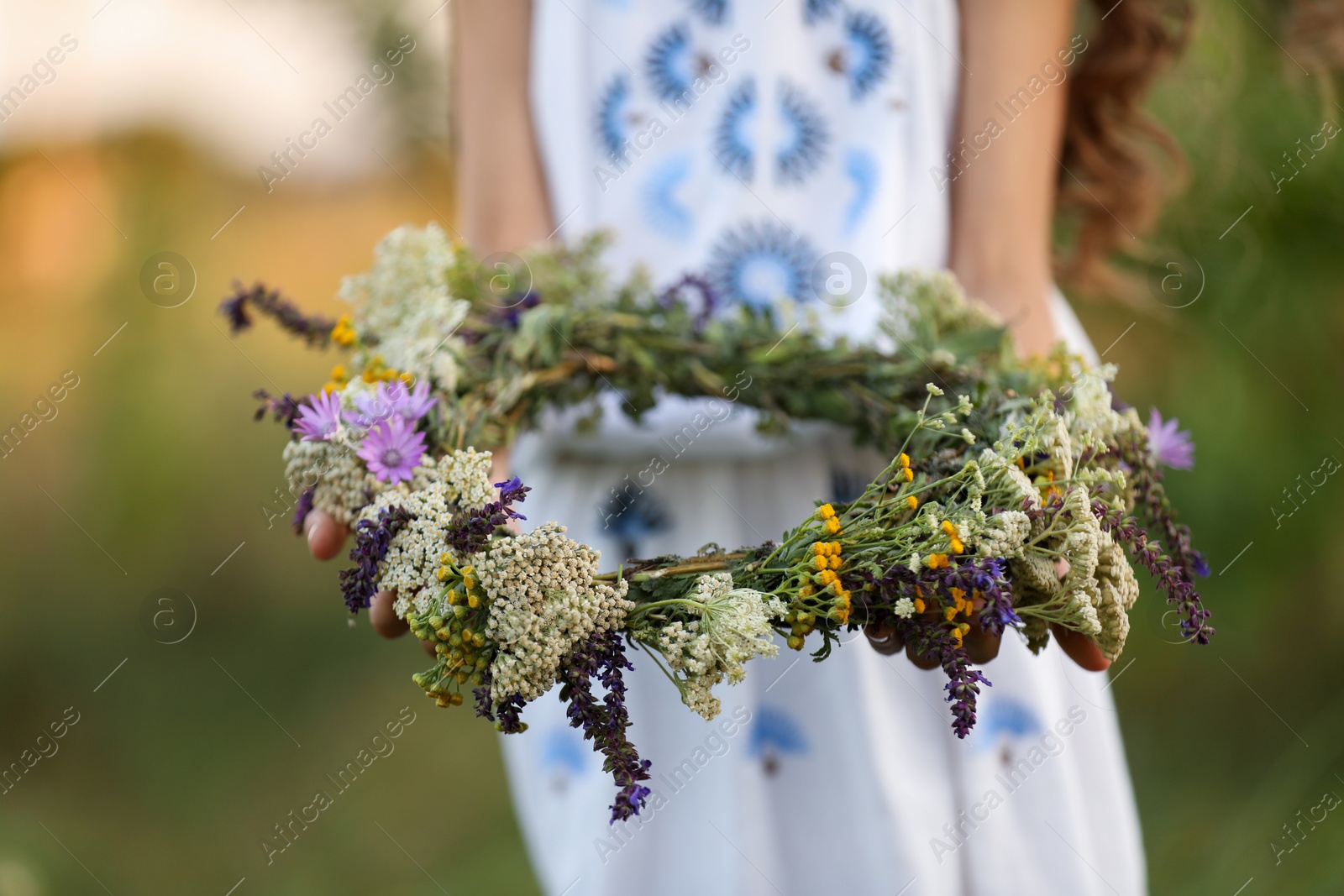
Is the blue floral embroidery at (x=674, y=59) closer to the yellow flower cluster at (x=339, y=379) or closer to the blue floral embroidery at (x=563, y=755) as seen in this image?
the yellow flower cluster at (x=339, y=379)

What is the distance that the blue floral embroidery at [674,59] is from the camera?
1.21 meters

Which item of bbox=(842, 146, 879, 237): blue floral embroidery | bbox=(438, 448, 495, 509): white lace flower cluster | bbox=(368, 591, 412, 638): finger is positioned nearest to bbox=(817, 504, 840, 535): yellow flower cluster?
bbox=(438, 448, 495, 509): white lace flower cluster

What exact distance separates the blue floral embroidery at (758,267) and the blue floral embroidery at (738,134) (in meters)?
0.07

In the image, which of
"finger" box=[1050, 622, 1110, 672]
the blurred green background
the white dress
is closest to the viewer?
"finger" box=[1050, 622, 1110, 672]

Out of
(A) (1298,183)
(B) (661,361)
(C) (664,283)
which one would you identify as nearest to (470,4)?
(C) (664,283)

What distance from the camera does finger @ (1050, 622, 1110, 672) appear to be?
0.79 meters

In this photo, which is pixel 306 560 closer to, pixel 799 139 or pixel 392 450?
pixel 799 139

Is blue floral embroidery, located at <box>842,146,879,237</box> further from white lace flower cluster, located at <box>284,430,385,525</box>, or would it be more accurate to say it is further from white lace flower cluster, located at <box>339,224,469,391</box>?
white lace flower cluster, located at <box>284,430,385,525</box>

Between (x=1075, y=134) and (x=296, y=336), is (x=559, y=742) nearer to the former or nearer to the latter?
(x=296, y=336)

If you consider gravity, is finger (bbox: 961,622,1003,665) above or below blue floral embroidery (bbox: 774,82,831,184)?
below

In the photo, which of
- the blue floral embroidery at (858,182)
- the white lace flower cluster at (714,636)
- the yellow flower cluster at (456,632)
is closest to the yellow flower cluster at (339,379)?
the yellow flower cluster at (456,632)

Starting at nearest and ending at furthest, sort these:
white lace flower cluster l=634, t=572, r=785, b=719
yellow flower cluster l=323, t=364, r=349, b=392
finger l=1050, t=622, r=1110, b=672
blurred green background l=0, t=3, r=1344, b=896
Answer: white lace flower cluster l=634, t=572, r=785, b=719
finger l=1050, t=622, r=1110, b=672
yellow flower cluster l=323, t=364, r=349, b=392
blurred green background l=0, t=3, r=1344, b=896

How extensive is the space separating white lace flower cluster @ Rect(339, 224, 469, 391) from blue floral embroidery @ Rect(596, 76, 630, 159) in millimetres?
267

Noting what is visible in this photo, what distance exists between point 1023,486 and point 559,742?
713mm
